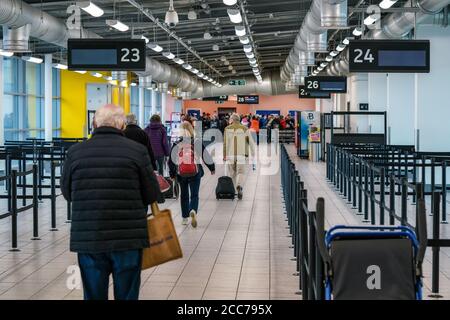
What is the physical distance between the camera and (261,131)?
151ft

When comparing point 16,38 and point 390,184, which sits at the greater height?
point 16,38

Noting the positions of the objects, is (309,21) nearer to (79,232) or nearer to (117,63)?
(117,63)

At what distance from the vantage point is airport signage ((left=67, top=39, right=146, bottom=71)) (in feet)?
43.0

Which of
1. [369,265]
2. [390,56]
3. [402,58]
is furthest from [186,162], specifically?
[369,265]

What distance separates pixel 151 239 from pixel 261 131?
41.1 m

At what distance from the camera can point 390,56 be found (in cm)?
1333

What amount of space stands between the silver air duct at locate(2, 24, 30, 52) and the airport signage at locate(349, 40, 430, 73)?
6449 millimetres

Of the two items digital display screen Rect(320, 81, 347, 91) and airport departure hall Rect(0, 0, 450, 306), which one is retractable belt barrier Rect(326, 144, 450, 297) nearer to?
airport departure hall Rect(0, 0, 450, 306)

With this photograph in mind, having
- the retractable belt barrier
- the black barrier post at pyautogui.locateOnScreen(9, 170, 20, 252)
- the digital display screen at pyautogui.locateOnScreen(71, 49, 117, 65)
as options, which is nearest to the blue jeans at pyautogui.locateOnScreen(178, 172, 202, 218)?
the black barrier post at pyautogui.locateOnScreen(9, 170, 20, 252)

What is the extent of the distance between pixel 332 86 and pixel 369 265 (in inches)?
850

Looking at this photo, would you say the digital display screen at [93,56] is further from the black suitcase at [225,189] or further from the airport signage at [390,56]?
the airport signage at [390,56]

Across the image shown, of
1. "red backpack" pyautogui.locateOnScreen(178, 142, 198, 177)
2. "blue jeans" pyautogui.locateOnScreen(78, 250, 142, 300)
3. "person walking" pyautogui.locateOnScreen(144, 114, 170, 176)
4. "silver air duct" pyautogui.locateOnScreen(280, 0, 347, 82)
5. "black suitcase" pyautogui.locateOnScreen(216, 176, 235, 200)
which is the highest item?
"silver air duct" pyautogui.locateOnScreen(280, 0, 347, 82)

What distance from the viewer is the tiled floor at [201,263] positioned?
23.0ft

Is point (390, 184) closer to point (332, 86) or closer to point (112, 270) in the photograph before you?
point (112, 270)
